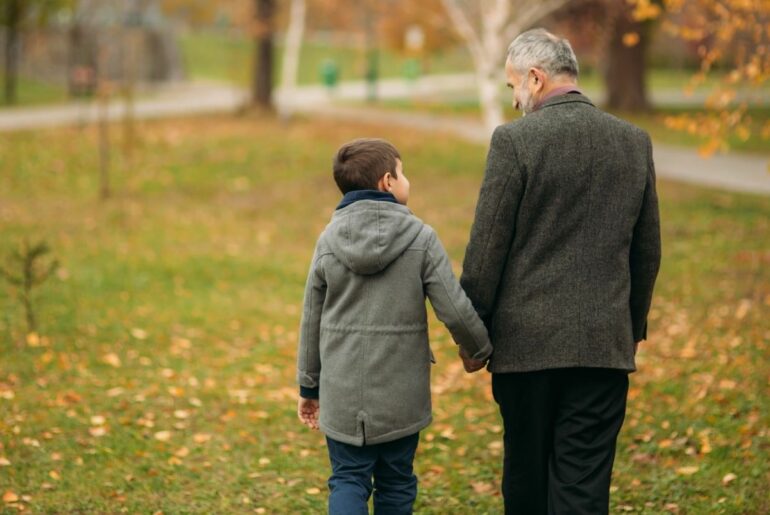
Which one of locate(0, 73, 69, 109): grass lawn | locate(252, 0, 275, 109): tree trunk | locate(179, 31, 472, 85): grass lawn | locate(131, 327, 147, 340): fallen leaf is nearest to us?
locate(131, 327, 147, 340): fallen leaf

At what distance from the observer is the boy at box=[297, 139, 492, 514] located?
3.63m

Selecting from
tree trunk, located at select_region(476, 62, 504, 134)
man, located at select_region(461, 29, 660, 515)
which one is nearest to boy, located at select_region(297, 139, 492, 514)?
man, located at select_region(461, 29, 660, 515)

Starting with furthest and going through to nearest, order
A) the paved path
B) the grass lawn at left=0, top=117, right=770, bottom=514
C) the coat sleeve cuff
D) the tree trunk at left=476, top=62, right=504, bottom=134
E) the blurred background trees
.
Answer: the paved path → the tree trunk at left=476, top=62, right=504, bottom=134 → the blurred background trees → the grass lawn at left=0, top=117, right=770, bottom=514 → the coat sleeve cuff

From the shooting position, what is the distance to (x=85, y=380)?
23.9 ft

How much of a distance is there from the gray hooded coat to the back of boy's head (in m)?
0.08

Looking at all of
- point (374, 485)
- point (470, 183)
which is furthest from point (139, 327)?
point (470, 183)

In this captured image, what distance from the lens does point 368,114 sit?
25.0 metres

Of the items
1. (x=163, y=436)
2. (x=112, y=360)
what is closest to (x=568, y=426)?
(x=163, y=436)

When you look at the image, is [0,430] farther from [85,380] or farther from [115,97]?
[115,97]

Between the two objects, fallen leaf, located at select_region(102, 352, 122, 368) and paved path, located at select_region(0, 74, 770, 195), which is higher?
paved path, located at select_region(0, 74, 770, 195)

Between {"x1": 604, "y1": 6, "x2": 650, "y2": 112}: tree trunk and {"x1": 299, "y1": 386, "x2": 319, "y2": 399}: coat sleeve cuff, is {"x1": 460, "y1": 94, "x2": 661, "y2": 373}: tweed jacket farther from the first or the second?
{"x1": 604, "y1": 6, "x2": 650, "y2": 112}: tree trunk

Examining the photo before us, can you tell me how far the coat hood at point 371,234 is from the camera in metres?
3.60

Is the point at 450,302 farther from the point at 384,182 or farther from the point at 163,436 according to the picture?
the point at 163,436

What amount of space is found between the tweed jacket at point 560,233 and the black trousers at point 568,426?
109mm
